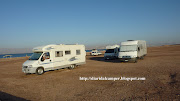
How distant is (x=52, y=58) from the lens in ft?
42.2

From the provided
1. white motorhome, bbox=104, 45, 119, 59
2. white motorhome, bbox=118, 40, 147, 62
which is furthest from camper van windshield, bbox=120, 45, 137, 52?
white motorhome, bbox=104, 45, 119, 59

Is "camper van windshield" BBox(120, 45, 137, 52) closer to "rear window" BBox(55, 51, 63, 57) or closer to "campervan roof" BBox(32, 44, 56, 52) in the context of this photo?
"rear window" BBox(55, 51, 63, 57)

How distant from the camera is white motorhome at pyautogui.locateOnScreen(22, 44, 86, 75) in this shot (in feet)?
39.0

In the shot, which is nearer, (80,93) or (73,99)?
(73,99)

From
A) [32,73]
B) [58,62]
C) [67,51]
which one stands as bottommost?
[32,73]

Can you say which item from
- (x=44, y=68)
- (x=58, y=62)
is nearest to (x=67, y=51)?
(x=58, y=62)

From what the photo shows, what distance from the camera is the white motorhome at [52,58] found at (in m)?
11.9

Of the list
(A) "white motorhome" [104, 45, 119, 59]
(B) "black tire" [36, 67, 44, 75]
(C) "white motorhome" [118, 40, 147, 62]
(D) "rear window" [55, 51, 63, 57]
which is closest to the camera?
(B) "black tire" [36, 67, 44, 75]

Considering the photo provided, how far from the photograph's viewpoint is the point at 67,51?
46.2 feet

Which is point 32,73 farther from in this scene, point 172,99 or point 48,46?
point 172,99

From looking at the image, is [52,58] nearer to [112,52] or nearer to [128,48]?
[128,48]

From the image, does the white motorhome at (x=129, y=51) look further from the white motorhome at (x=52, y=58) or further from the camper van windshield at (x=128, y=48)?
the white motorhome at (x=52, y=58)

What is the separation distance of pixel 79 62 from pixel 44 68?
3.99 m

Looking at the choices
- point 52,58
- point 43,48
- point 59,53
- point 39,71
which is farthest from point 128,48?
point 39,71
